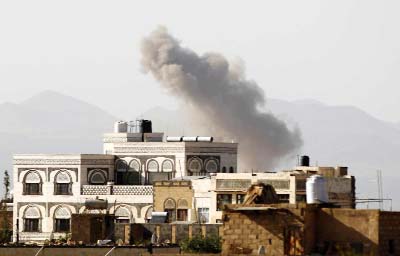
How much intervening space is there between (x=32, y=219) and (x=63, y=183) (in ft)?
11.6

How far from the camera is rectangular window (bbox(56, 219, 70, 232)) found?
5827 inches

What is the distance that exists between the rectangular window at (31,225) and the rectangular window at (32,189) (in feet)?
6.93

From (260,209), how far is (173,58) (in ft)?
418

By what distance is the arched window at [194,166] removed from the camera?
504ft

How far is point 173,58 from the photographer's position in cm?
18988

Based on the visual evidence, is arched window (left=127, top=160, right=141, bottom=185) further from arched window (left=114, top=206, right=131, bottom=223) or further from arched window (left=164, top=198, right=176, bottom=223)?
arched window (left=164, top=198, right=176, bottom=223)

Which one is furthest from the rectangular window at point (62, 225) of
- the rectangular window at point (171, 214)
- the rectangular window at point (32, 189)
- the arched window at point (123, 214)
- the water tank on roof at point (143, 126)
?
the water tank on roof at point (143, 126)

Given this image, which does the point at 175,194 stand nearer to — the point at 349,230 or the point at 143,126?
the point at 143,126

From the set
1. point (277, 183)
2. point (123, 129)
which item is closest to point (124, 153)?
point (123, 129)

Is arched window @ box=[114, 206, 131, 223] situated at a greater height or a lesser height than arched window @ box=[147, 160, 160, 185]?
lesser

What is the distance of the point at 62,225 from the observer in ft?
491

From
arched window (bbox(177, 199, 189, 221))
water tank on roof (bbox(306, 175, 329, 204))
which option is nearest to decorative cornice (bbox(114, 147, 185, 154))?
arched window (bbox(177, 199, 189, 221))

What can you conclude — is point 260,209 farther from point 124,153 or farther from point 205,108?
point 205,108

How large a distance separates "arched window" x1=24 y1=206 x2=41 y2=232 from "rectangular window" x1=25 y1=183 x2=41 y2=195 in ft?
3.69
